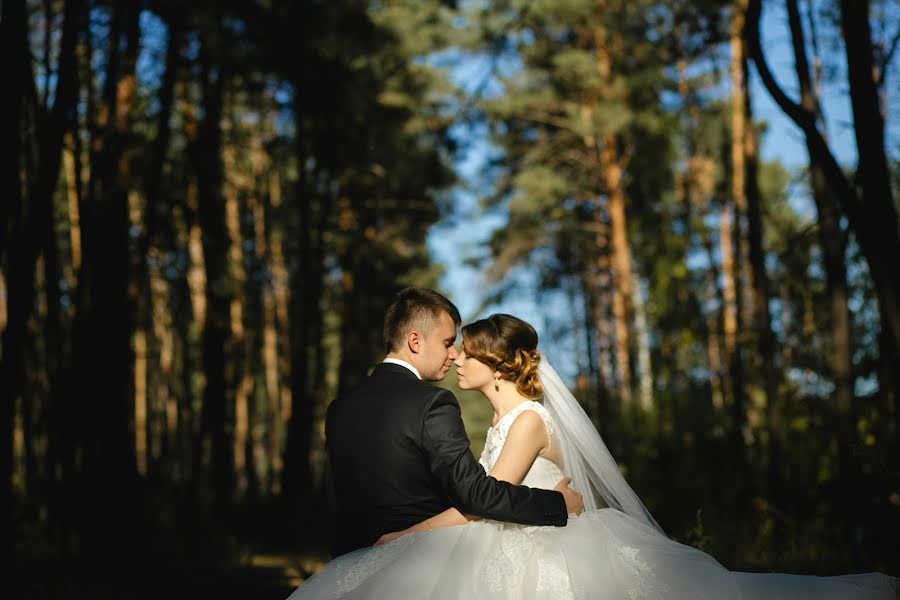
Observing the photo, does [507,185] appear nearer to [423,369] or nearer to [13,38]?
[13,38]

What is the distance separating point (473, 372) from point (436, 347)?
Answer: 1.97ft

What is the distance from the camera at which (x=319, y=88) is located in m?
17.7

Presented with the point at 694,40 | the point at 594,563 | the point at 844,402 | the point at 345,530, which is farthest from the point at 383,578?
the point at 694,40

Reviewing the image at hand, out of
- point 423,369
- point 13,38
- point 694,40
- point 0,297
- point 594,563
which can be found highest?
point 694,40

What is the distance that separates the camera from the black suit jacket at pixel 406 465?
4.16 metres

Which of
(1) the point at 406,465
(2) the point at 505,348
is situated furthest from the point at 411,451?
(2) the point at 505,348

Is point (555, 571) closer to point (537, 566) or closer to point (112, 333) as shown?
point (537, 566)

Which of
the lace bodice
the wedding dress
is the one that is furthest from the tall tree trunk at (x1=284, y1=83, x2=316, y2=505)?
the wedding dress

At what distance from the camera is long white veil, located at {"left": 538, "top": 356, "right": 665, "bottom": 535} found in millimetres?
5102

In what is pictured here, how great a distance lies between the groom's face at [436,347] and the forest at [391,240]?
10.1ft

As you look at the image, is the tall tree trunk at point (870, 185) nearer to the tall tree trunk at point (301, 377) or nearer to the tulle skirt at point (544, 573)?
the tulle skirt at point (544, 573)

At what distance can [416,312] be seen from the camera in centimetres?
452

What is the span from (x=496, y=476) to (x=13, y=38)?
19.3ft

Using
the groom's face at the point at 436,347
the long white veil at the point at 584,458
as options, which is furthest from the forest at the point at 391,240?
the groom's face at the point at 436,347
